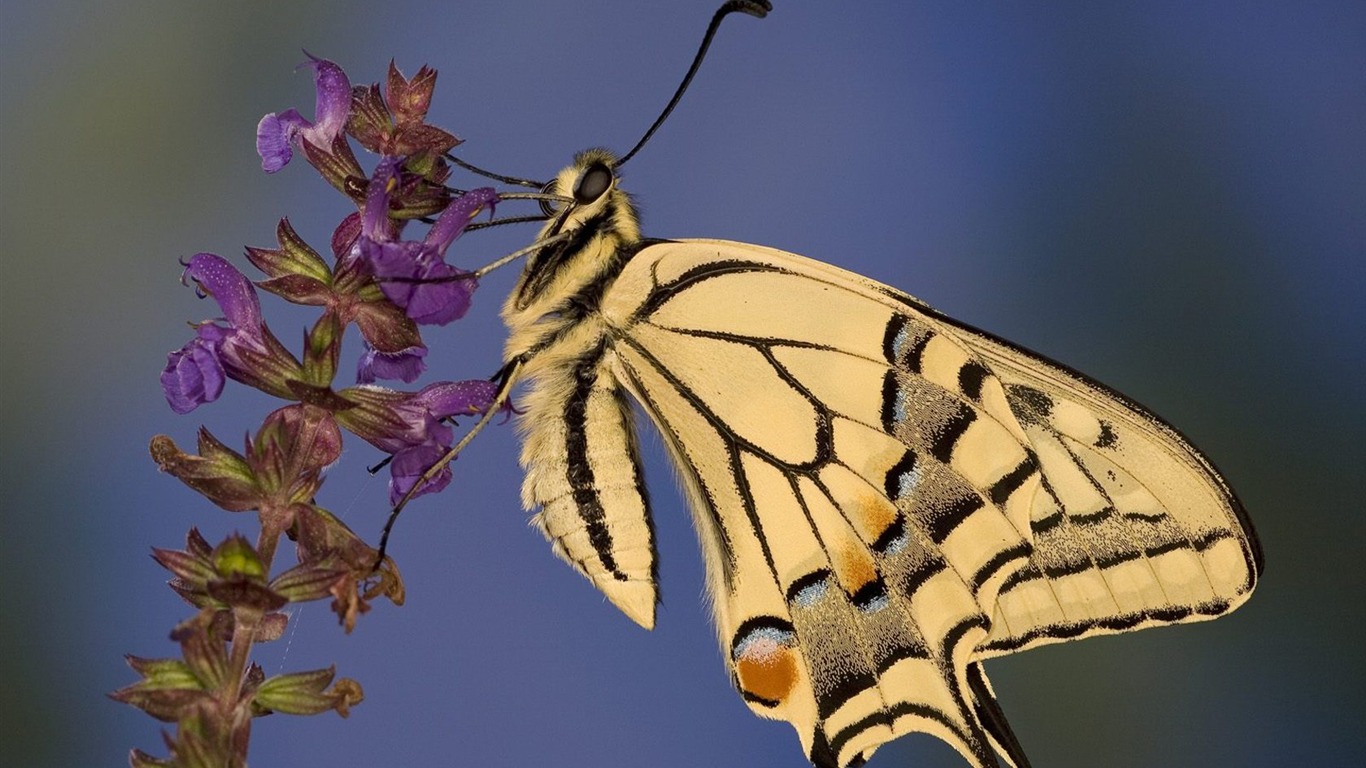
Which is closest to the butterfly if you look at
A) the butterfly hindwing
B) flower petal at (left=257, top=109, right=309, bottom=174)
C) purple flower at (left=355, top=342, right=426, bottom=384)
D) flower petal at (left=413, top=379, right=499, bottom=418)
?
the butterfly hindwing

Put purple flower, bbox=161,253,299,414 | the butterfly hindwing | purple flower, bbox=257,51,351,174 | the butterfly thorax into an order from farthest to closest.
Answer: the butterfly thorax → the butterfly hindwing → purple flower, bbox=257,51,351,174 → purple flower, bbox=161,253,299,414

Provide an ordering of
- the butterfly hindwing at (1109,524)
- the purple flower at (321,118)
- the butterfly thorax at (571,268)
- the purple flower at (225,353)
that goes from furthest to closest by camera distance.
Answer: the butterfly thorax at (571,268) → the butterfly hindwing at (1109,524) → the purple flower at (321,118) → the purple flower at (225,353)

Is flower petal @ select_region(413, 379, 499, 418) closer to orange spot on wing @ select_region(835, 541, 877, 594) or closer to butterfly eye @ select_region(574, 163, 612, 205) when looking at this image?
butterfly eye @ select_region(574, 163, 612, 205)

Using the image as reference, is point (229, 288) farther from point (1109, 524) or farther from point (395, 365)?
point (1109, 524)

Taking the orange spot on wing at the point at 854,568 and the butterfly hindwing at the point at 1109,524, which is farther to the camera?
the orange spot on wing at the point at 854,568

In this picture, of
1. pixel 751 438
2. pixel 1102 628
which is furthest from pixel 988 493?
pixel 751 438

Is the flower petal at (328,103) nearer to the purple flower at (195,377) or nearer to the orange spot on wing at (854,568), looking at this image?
the purple flower at (195,377)

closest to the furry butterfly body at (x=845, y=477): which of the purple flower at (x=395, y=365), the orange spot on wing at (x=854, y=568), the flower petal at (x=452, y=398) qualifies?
the orange spot on wing at (x=854, y=568)
